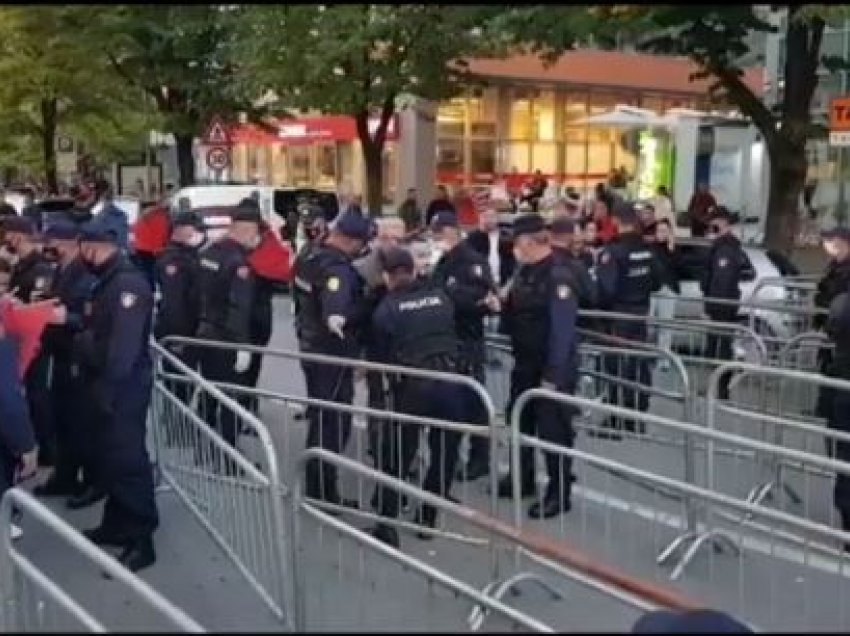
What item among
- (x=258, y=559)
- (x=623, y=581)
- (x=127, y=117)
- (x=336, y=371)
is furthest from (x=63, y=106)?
(x=623, y=581)

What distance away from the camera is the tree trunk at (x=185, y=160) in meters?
30.2

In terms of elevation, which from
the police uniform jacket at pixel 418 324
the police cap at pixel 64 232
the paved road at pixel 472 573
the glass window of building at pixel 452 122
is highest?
the glass window of building at pixel 452 122

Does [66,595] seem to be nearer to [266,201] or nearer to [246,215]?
[246,215]

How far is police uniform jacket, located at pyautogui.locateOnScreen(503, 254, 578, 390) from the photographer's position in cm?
802

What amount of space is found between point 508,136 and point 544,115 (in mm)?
1923

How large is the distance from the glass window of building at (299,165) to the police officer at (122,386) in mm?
41639

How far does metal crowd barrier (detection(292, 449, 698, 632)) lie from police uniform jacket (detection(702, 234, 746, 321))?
222 inches

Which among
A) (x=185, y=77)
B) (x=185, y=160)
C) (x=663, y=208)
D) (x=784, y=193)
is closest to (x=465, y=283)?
(x=784, y=193)

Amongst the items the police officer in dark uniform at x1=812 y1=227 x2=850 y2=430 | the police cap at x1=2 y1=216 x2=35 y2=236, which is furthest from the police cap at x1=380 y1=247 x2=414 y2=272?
the police officer in dark uniform at x1=812 y1=227 x2=850 y2=430

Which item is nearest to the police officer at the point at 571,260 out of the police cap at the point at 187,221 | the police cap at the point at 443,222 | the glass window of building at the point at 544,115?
the police cap at the point at 443,222

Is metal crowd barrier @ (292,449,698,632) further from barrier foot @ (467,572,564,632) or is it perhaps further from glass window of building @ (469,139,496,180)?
glass window of building @ (469,139,496,180)

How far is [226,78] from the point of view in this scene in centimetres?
2811

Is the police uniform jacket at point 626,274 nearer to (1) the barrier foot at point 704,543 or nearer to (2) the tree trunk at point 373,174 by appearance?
(1) the barrier foot at point 704,543

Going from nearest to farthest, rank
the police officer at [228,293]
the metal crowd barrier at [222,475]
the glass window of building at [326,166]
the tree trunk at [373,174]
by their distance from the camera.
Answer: the metal crowd barrier at [222,475], the police officer at [228,293], the tree trunk at [373,174], the glass window of building at [326,166]
